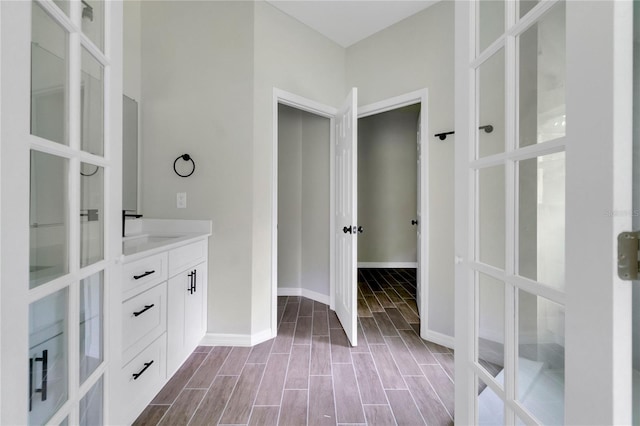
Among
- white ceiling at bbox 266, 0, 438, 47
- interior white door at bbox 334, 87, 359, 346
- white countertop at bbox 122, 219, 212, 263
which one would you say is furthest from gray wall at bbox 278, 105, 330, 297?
white countertop at bbox 122, 219, 212, 263

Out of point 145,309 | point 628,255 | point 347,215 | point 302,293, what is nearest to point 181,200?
point 145,309

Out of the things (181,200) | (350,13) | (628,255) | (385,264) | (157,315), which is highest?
(350,13)

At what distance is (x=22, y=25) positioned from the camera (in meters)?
0.53

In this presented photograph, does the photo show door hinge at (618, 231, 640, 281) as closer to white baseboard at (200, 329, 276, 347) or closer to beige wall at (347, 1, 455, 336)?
beige wall at (347, 1, 455, 336)

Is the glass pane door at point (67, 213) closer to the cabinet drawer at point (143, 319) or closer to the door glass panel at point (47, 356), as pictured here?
the door glass panel at point (47, 356)

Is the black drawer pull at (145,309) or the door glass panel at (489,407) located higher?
the black drawer pull at (145,309)

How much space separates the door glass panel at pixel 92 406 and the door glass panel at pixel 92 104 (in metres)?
0.72

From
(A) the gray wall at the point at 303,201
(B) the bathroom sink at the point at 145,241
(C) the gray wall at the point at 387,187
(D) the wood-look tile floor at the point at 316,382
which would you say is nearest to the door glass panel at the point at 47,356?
(B) the bathroom sink at the point at 145,241

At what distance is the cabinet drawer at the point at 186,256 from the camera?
1.67 m

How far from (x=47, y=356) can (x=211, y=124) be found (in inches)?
72.5

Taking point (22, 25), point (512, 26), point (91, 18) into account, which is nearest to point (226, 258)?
point (91, 18)

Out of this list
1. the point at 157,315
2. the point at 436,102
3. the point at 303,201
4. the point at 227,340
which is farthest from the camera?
the point at 303,201

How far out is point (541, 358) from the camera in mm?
726

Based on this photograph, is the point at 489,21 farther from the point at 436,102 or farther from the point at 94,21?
the point at 436,102
